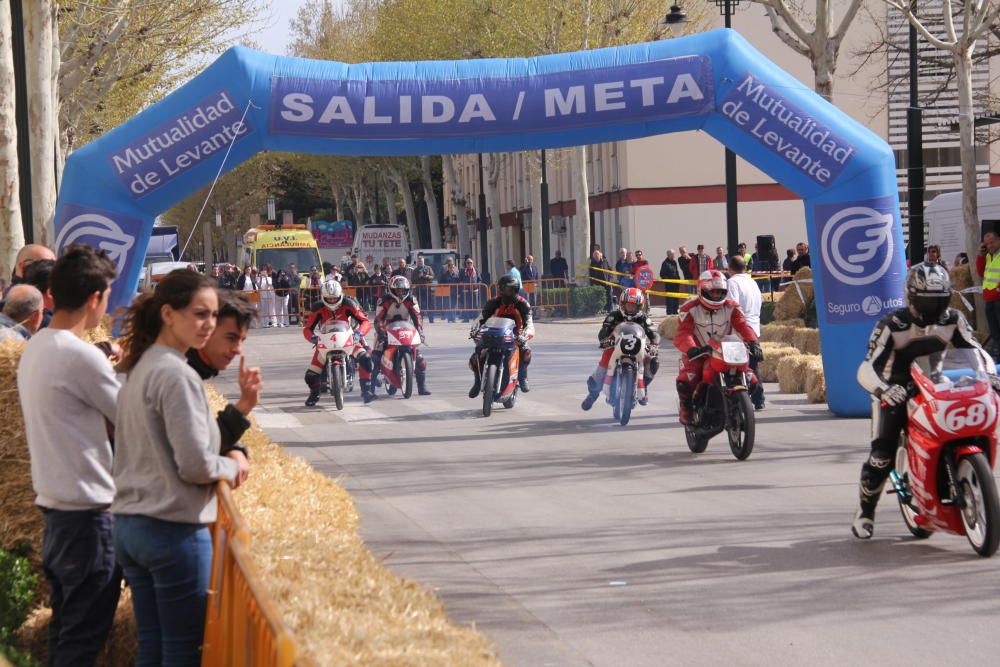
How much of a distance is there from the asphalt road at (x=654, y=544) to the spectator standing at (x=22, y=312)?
198cm

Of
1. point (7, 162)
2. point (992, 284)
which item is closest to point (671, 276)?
point (992, 284)

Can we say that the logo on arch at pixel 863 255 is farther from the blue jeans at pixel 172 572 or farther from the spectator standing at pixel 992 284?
the blue jeans at pixel 172 572

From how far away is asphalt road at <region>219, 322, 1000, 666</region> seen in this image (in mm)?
6742

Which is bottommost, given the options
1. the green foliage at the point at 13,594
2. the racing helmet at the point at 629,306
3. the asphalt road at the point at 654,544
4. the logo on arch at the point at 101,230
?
the asphalt road at the point at 654,544

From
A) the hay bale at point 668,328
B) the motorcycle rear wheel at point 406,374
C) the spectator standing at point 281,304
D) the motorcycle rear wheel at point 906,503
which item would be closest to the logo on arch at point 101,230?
the motorcycle rear wheel at point 406,374

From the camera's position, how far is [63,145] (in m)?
32.0

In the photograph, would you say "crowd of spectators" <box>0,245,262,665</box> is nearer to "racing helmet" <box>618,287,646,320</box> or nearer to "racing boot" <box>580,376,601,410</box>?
"racing helmet" <box>618,287,646,320</box>

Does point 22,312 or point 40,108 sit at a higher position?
point 40,108

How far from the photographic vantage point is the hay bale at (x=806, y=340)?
22500 millimetres

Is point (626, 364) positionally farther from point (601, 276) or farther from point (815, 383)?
point (601, 276)

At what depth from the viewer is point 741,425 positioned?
12.7 meters

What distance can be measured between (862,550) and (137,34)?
23735 mm

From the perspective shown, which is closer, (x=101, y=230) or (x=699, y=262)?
(x=101, y=230)

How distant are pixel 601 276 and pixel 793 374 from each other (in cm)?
2052
